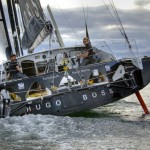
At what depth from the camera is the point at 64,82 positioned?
56.2ft

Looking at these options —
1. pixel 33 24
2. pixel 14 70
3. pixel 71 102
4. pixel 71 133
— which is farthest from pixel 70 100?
pixel 33 24

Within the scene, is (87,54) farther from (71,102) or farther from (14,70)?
(14,70)

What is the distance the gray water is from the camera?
1178 cm

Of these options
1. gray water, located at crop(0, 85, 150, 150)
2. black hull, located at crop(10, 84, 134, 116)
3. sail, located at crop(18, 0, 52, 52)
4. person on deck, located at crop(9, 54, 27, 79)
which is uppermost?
sail, located at crop(18, 0, 52, 52)

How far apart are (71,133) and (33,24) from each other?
7466mm

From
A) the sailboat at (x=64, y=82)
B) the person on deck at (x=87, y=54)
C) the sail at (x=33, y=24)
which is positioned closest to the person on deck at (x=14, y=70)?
the sailboat at (x=64, y=82)

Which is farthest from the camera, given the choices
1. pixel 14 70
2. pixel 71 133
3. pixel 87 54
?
pixel 87 54

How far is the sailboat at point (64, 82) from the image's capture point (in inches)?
641

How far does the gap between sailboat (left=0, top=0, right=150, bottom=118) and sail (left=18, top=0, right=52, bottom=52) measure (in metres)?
0.05

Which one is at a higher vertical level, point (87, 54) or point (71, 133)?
point (87, 54)

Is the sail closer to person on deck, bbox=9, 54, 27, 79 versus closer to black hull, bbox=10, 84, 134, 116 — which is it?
person on deck, bbox=9, 54, 27, 79

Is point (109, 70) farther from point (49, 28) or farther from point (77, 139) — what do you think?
point (77, 139)

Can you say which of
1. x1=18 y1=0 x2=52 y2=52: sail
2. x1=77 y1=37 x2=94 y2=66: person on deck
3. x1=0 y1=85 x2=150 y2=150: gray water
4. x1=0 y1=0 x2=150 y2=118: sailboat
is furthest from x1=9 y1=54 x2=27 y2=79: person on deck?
x1=77 y1=37 x2=94 y2=66: person on deck

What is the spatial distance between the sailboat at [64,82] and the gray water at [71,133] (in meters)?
0.69
